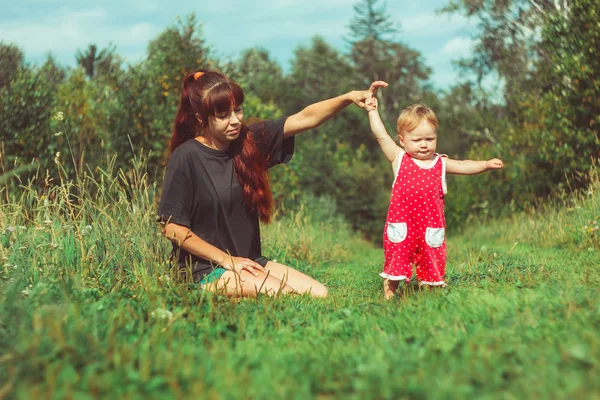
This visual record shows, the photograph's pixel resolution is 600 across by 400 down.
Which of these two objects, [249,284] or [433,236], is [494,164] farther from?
[249,284]

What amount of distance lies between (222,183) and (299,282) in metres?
1.06

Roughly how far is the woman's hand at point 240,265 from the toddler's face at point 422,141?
1518 mm

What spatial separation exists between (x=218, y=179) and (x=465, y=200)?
44.5 feet

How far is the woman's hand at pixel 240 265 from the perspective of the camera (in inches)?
171

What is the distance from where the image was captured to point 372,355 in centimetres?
246

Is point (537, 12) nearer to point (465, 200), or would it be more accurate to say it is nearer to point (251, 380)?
point (465, 200)

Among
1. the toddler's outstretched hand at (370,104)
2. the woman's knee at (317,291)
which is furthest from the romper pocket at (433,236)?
the toddler's outstretched hand at (370,104)

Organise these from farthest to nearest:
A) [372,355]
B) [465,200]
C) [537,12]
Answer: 1. [537,12]
2. [465,200]
3. [372,355]

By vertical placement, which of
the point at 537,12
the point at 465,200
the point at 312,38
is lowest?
the point at 465,200

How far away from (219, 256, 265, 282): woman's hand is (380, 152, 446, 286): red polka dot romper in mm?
1018

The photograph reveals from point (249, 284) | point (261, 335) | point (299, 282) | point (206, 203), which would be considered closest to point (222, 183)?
point (206, 203)

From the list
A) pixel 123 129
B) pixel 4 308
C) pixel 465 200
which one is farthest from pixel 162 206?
pixel 465 200

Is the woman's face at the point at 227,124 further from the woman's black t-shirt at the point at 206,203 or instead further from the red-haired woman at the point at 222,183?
the woman's black t-shirt at the point at 206,203

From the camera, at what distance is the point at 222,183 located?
4812 mm
